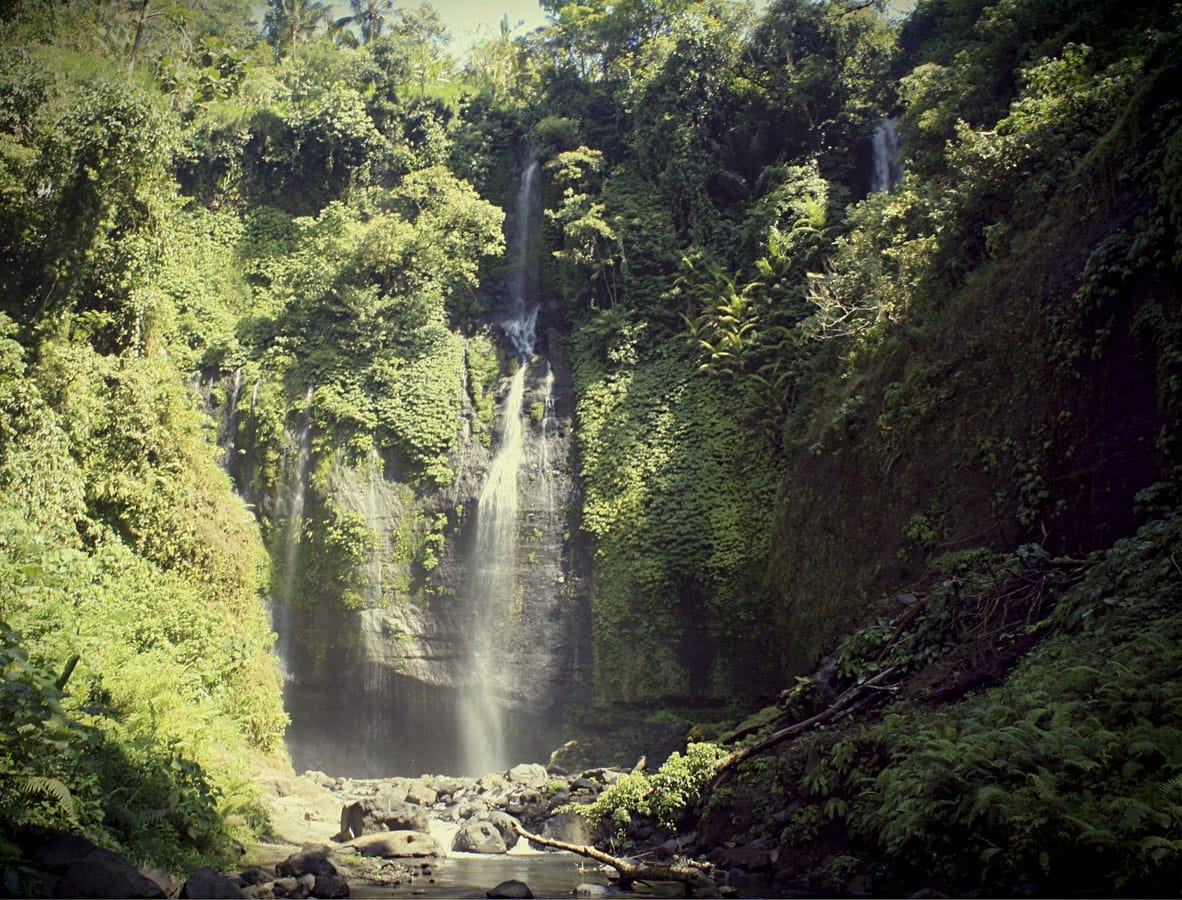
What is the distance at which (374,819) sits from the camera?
12172mm

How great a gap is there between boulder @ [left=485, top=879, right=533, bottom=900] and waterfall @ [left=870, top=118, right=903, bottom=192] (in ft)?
62.8

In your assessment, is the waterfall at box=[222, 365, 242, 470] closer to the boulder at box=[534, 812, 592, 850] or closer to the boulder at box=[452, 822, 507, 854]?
the boulder at box=[452, 822, 507, 854]

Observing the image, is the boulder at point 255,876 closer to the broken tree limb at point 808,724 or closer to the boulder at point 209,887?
the boulder at point 209,887

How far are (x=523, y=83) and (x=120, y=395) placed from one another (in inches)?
811

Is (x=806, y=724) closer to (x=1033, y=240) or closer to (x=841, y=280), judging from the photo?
(x=1033, y=240)

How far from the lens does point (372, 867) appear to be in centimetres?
982

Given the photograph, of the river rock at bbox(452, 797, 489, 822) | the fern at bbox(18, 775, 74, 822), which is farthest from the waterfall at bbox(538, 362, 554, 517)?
the fern at bbox(18, 775, 74, 822)

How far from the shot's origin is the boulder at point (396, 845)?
36.2ft

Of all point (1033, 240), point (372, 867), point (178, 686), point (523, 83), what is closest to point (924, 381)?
point (1033, 240)

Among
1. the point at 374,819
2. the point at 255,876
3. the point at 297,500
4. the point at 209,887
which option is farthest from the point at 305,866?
the point at 297,500

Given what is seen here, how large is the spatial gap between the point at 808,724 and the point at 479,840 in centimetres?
501

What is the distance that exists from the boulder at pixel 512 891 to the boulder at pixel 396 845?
3.50 metres

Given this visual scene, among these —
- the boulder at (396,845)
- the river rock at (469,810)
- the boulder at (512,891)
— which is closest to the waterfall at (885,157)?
the river rock at (469,810)

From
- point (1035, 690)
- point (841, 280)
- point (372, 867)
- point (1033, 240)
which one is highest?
point (841, 280)
